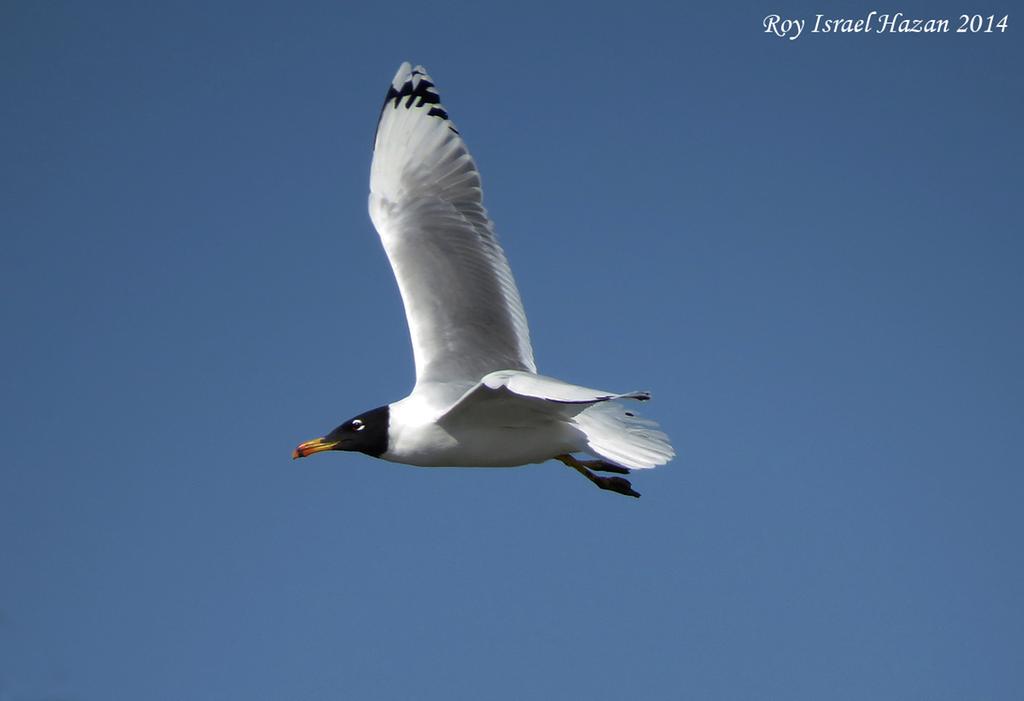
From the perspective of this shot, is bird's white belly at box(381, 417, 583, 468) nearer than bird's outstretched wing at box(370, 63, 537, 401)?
Yes

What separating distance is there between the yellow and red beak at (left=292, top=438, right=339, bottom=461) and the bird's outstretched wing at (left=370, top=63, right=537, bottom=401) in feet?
1.89

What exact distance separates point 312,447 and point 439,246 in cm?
159

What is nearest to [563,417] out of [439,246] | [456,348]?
[456,348]

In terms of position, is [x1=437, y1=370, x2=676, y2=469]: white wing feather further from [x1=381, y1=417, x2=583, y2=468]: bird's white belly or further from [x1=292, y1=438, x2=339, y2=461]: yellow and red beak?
[x1=292, y1=438, x2=339, y2=461]: yellow and red beak

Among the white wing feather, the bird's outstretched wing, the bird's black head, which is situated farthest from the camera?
the bird's outstretched wing

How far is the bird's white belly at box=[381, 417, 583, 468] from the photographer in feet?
21.5

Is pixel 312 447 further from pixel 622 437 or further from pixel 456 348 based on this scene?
pixel 622 437

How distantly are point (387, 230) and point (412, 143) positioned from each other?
72 cm

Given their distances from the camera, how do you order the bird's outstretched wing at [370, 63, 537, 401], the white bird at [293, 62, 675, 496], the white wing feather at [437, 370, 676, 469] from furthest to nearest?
the bird's outstretched wing at [370, 63, 537, 401] < the white bird at [293, 62, 675, 496] < the white wing feather at [437, 370, 676, 469]

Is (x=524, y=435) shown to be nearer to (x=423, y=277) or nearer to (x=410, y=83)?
(x=423, y=277)

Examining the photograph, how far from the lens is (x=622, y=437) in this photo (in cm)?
679

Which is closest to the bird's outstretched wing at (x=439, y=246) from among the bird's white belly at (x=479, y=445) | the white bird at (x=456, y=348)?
the white bird at (x=456, y=348)

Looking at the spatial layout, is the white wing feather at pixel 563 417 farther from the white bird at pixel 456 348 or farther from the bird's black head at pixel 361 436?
the bird's black head at pixel 361 436

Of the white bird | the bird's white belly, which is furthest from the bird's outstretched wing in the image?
the bird's white belly
